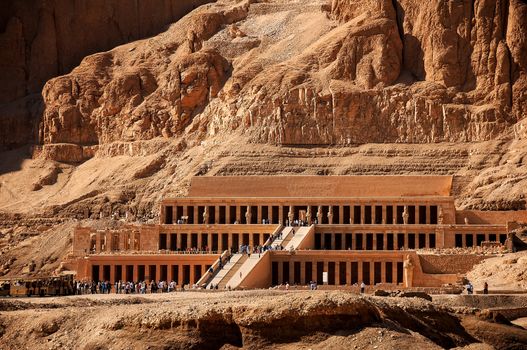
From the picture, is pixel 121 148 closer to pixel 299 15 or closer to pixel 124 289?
pixel 299 15

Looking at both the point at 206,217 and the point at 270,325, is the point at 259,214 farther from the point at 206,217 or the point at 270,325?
the point at 270,325

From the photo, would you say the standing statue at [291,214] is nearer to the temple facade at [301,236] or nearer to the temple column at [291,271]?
the temple facade at [301,236]

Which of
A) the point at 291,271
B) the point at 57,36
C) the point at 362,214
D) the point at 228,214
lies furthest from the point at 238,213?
the point at 57,36

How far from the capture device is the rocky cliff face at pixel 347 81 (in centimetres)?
11881

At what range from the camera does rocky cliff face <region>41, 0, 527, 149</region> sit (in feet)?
390

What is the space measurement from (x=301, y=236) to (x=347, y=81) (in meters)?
27.8

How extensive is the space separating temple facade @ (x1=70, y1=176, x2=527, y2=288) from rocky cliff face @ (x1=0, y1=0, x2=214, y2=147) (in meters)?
45.8

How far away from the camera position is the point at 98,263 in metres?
98.4

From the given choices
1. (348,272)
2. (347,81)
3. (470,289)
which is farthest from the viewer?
(347,81)

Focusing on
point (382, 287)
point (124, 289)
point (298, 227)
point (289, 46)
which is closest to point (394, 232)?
point (298, 227)

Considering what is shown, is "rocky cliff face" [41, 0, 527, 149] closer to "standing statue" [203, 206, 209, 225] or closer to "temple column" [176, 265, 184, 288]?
"standing statue" [203, 206, 209, 225]

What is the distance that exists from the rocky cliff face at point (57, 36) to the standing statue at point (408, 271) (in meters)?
68.3

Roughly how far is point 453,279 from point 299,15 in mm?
56663

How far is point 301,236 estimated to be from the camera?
322ft
